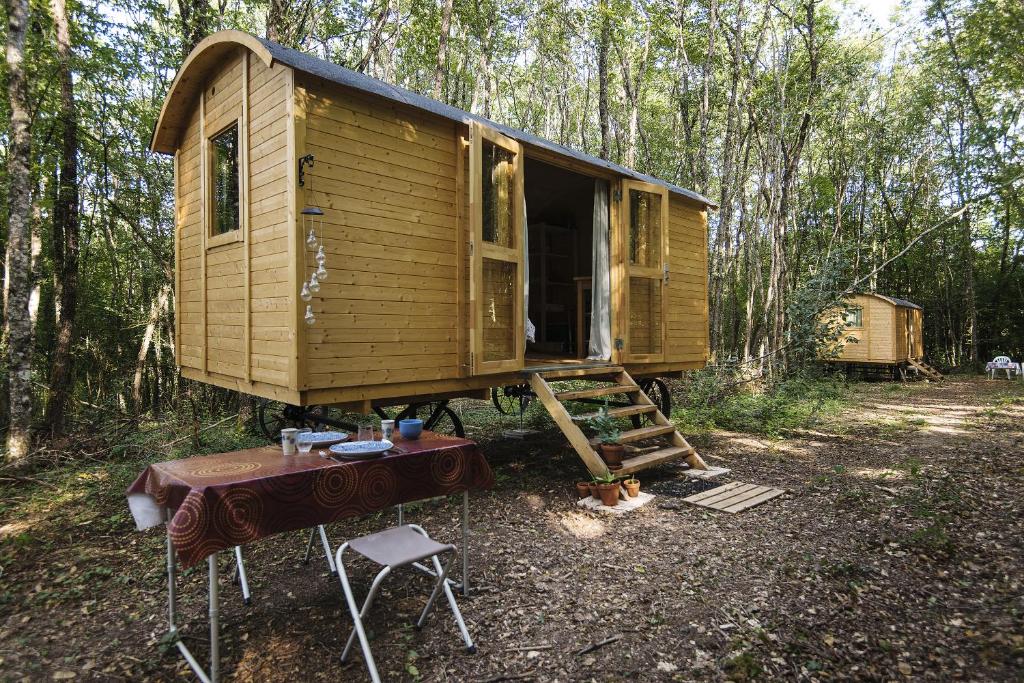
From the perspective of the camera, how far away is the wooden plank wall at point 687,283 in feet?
23.3

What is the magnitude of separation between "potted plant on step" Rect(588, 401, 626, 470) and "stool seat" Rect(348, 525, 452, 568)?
255 cm

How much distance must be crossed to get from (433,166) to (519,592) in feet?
11.3

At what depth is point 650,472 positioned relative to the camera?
18.8 feet

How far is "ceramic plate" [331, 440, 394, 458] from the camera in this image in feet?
9.06

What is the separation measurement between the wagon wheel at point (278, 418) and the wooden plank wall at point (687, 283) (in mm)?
4355

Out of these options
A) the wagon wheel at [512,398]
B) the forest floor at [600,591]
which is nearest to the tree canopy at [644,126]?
the forest floor at [600,591]

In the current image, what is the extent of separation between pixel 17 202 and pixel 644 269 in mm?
6401

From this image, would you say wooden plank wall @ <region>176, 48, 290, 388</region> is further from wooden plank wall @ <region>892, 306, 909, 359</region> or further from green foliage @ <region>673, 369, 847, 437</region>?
wooden plank wall @ <region>892, 306, 909, 359</region>

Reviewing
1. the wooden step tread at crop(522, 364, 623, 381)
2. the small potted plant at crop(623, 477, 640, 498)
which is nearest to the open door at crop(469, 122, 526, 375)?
the wooden step tread at crop(522, 364, 623, 381)

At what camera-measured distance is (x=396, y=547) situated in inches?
100

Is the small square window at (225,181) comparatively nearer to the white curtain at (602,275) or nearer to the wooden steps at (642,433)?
the white curtain at (602,275)

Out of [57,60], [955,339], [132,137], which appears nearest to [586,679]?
[57,60]

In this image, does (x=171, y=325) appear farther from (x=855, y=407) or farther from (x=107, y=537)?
(x=855, y=407)

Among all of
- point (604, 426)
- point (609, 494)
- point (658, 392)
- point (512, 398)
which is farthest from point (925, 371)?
point (609, 494)
